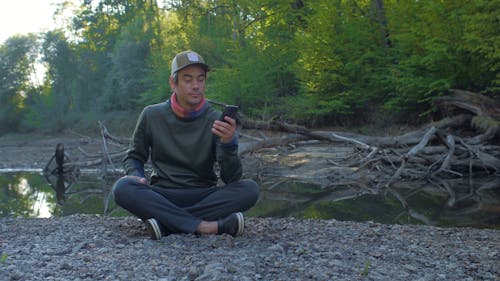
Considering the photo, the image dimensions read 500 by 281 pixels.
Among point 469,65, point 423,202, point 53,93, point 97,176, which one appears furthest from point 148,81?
point 423,202

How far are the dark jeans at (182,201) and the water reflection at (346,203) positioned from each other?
2986mm

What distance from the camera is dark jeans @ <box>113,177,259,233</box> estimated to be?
4973mm

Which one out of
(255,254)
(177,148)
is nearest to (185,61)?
(177,148)

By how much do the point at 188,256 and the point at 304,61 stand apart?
18.4 meters

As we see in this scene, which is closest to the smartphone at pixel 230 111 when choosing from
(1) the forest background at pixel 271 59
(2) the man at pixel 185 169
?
(2) the man at pixel 185 169

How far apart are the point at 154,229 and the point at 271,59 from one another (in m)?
22.1

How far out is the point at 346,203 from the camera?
9.38 m

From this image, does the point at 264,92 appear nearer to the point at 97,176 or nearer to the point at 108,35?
the point at 97,176

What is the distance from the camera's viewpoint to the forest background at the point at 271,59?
16922mm

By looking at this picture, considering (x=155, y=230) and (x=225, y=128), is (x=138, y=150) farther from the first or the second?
(x=225, y=128)

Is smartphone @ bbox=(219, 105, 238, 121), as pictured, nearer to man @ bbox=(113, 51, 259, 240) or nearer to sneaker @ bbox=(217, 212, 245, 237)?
man @ bbox=(113, 51, 259, 240)

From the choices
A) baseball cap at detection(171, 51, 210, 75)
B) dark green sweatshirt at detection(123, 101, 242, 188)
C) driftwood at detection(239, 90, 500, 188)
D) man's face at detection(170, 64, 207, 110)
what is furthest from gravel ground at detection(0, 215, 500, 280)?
driftwood at detection(239, 90, 500, 188)

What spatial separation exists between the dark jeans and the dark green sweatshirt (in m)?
0.11

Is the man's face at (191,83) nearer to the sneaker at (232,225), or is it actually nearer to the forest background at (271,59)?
the sneaker at (232,225)
